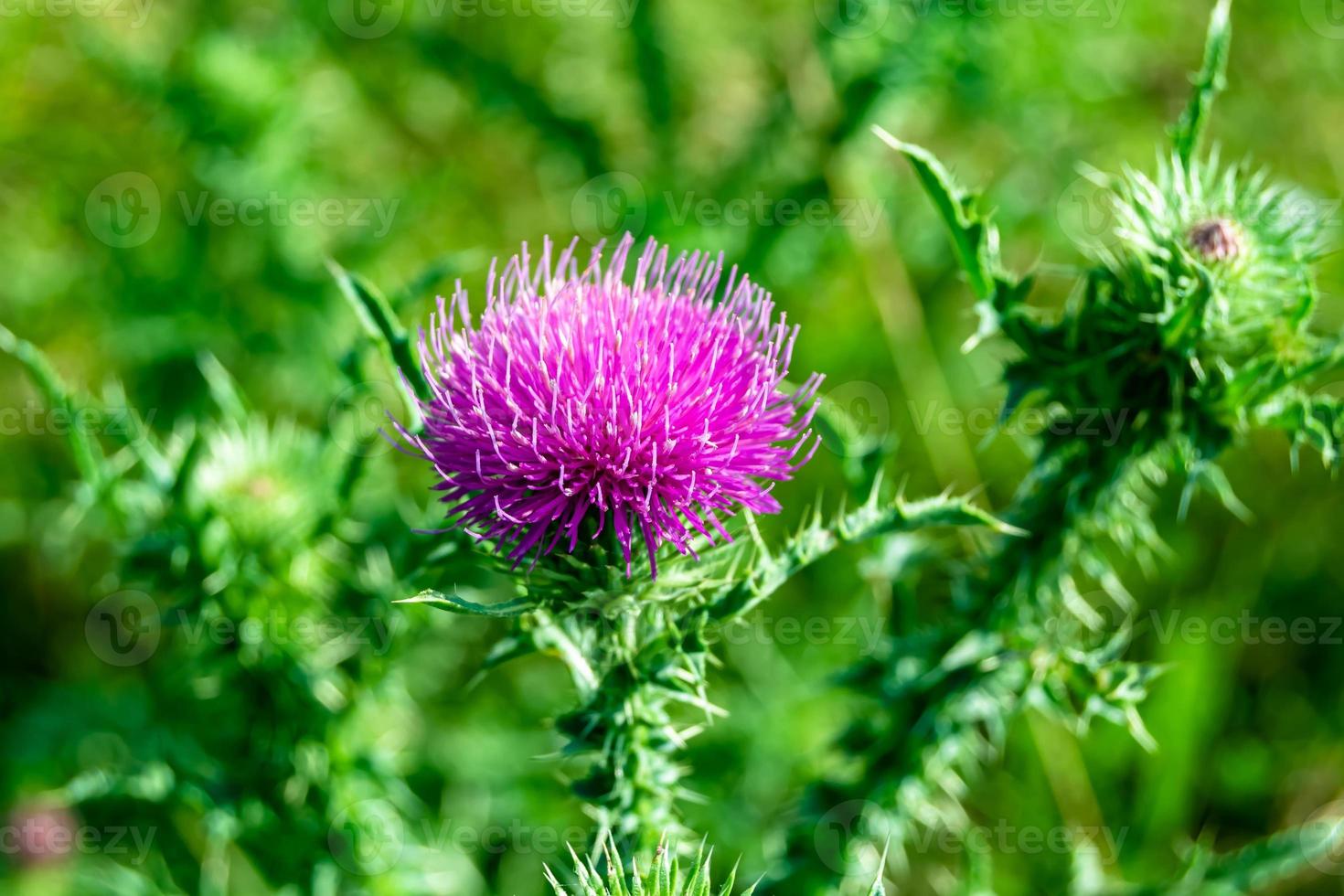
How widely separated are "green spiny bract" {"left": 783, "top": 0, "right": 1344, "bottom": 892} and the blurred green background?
85 cm

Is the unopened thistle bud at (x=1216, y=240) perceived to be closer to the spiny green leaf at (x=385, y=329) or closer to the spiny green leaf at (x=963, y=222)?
the spiny green leaf at (x=963, y=222)

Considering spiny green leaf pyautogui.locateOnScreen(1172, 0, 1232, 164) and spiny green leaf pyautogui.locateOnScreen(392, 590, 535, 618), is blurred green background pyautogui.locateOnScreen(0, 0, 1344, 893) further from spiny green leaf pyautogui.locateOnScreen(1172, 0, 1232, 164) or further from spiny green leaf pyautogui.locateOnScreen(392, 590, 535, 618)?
spiny green leaf pyautogui.locateOnScreen(392, 590, 535, 618)

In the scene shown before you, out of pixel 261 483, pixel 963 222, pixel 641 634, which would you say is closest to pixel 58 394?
pixel 261 483

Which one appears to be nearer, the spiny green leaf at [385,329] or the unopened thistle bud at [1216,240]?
the spiny green leaf at [385,329]

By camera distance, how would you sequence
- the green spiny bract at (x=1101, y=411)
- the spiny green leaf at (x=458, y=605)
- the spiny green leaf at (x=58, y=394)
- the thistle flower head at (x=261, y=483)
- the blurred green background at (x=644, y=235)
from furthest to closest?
the blurred green background at (x=644, y=235) → the thistle flower head at (x=261, y=483) → the spiny green leaf at (x=58, y=394) → the green spiny bract at (x=1101, y=411) → the spiny green leaf at (x=458, y=605)

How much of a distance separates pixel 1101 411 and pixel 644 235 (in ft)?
7.63

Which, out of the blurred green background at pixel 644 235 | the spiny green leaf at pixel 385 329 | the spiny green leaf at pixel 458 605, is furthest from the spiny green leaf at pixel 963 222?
the blurred green background at pixel 644 235

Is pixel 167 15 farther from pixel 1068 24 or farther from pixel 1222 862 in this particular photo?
pixel 1222 862

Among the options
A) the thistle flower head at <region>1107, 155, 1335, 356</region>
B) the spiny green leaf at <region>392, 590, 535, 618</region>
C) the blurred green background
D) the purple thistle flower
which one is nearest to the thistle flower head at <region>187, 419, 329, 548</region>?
the blurred green background

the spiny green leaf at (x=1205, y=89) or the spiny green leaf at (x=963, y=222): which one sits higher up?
the spiny green leaf at (x=1205, y=89)

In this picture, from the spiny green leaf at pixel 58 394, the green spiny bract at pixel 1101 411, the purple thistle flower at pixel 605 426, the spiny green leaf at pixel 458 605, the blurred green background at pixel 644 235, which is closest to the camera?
the spiny green leaf at pixel 458 605

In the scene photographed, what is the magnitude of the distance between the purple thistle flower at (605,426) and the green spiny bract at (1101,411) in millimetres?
675

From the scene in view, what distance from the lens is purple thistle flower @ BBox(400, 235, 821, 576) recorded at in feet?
8.39

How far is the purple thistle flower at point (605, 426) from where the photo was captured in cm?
256
